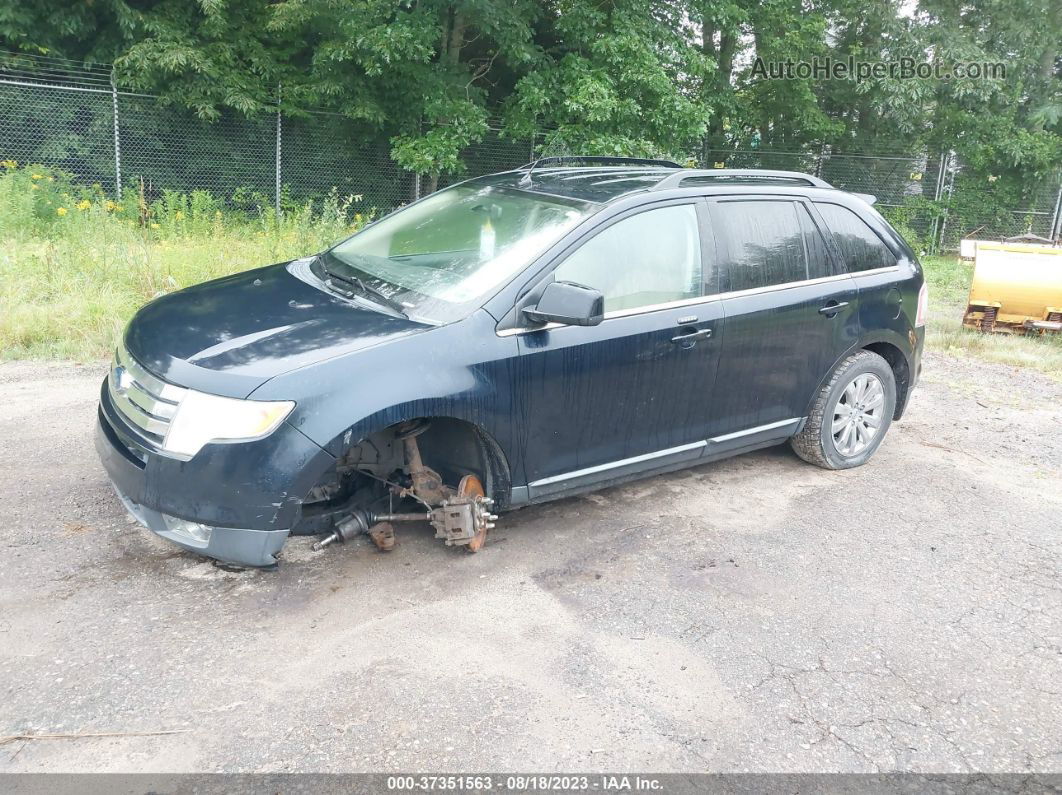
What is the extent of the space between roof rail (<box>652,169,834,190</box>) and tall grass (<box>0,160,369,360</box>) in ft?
15.4

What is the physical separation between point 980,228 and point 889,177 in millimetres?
2254

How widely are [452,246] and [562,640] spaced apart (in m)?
2.05

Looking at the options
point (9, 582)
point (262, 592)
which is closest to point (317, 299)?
point (262, 592)

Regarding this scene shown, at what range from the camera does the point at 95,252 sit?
8570mm

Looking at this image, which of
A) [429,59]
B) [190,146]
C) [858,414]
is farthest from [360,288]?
[190,146]

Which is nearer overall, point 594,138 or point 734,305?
point 734,305

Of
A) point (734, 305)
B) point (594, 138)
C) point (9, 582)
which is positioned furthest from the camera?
point (594, 138)

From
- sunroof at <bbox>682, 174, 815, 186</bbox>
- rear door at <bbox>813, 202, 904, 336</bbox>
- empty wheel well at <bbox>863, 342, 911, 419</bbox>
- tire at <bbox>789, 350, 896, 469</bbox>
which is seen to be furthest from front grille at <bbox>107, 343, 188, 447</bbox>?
empty wheel well at <bbox>863, 342, 911, 419</bbox>

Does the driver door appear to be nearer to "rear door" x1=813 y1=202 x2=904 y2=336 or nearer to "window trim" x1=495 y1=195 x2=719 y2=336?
"window trim" x1=495 y1=195 x2=719 y2=336

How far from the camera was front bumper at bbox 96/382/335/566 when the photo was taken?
3250 mm

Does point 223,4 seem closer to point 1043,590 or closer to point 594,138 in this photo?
point 594,138

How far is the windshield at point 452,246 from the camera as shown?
3934mm

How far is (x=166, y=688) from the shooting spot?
298 cm

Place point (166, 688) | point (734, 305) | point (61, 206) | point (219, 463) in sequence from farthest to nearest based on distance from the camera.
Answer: point (61, 206), point (734, 305), point (219, 463), point (166, 688)
